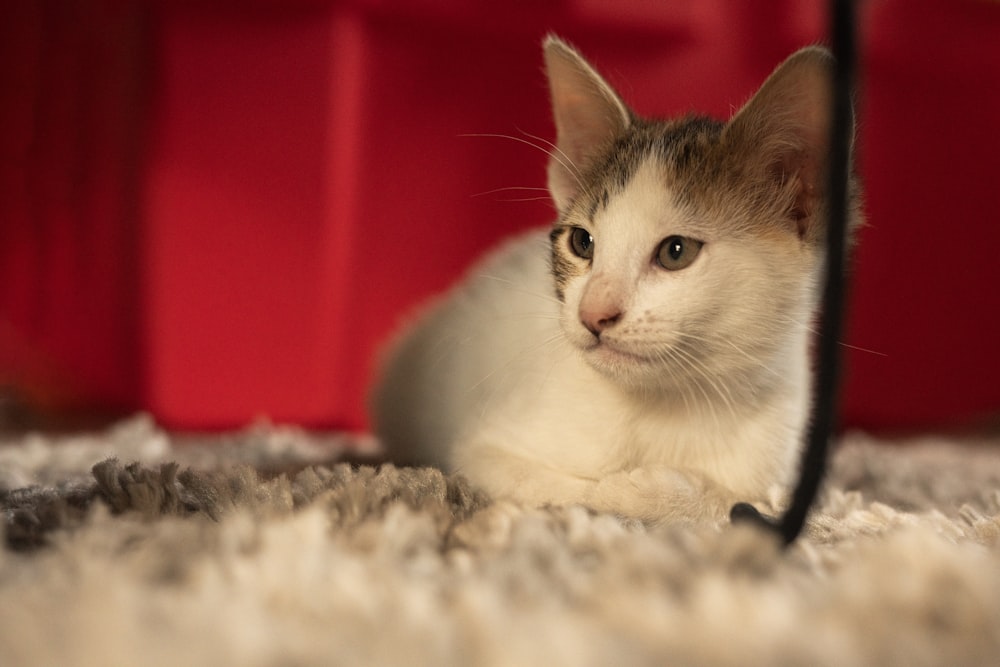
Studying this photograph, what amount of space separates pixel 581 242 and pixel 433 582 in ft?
1.84

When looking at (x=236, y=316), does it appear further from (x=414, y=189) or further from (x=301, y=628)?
(x=301, y=628)

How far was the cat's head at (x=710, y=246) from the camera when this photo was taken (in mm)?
905

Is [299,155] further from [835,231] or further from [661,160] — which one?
[835,231]

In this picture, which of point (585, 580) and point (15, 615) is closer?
point (15, 615)

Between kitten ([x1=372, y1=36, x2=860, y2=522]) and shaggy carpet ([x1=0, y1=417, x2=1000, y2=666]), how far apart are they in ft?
0.45

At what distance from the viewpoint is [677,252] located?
3.13 ft

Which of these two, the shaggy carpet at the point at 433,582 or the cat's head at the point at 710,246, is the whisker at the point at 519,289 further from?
the shaggy carpet at the point at 433,582

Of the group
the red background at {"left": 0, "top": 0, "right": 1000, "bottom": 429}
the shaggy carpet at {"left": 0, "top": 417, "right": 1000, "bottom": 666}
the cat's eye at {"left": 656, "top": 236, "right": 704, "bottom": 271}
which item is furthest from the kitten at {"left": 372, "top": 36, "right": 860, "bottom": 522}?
the red background at {"left": 0, "top": 0, "right": 1000, "bottom": 429}

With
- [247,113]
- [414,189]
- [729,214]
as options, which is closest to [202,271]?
[247,113]

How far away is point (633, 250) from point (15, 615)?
0.69m

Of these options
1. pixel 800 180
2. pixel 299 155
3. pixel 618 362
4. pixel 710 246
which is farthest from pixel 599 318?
pixel 299 155

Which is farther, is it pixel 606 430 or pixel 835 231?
pixel 606 430

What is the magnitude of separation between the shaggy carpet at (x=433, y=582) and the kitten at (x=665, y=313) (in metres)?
0.14

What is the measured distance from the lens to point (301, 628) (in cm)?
53
